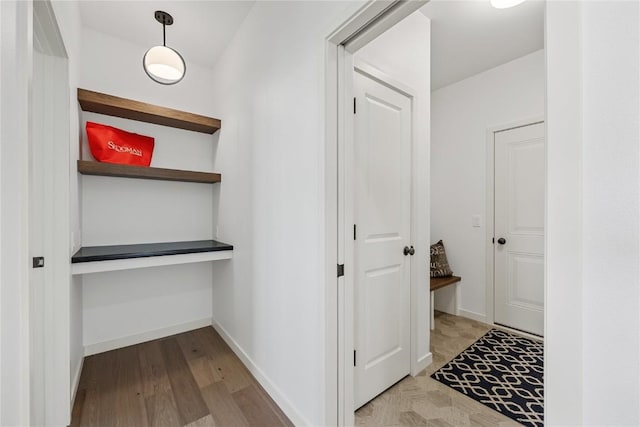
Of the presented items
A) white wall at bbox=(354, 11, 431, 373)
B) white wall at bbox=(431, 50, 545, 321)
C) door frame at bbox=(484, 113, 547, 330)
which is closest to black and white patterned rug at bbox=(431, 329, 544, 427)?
white wall at bbox=(354, 11, 431, 373)

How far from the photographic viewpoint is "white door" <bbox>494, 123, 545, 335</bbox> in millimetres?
2656

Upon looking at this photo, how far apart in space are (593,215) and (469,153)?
282 cm

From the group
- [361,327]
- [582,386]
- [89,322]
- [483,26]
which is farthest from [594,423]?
[89,322]

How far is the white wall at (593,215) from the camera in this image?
0.59 m

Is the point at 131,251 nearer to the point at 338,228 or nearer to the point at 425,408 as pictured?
the point at 338,228

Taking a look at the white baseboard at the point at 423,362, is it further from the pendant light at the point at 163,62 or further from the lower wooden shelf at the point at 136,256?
the pendant light at the point at 163,62

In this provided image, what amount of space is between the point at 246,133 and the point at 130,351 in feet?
6.97

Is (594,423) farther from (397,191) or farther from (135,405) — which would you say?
(135,405)

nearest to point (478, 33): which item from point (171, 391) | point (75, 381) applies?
point (171, 391)

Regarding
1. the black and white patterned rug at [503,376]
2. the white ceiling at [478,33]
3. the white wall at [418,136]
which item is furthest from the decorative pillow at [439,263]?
the white ceiling at [478,33]

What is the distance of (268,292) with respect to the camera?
1857mm

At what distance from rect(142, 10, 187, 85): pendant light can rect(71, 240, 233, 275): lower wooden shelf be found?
1342 mm

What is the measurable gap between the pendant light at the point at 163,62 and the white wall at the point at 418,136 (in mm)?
1612

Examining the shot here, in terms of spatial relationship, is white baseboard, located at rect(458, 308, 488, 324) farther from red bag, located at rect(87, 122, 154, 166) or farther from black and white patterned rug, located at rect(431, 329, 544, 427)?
red bag, located at rect(87, 122, 154, 166)
